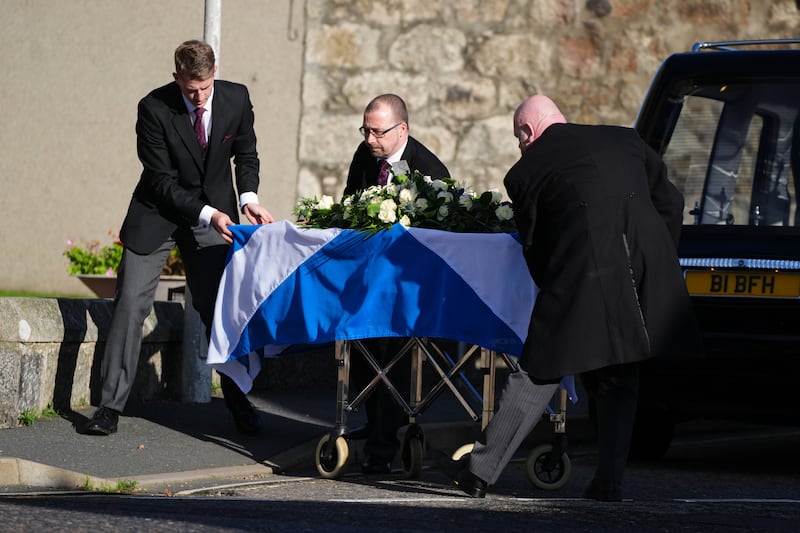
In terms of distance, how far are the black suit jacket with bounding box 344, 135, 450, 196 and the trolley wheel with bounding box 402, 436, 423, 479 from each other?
4.52 ft

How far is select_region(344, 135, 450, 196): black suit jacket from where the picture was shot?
8.39 metres

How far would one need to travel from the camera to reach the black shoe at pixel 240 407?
8.73 m

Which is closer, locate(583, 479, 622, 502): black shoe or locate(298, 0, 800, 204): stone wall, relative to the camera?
locate(583, 479, 622, 502): black shoe

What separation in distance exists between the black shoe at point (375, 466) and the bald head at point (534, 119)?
5.86ft

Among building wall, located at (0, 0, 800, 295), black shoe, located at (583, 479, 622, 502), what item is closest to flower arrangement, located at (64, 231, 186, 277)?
building wall, located at (0, 0, 800, 295)

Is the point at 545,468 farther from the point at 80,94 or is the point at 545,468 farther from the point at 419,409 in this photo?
the point at 80,94

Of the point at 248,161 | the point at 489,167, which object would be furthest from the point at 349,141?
the point at 248,161

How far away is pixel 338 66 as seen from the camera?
48.7 feet

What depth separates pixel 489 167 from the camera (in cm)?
1494

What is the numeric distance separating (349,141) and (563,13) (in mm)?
2294

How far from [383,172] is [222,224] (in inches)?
34.0

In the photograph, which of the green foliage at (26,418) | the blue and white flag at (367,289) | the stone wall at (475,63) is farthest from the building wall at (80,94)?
the blue and white flag at (367,289)

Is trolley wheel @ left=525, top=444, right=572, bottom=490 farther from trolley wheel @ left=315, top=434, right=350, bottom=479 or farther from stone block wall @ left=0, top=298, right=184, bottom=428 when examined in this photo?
stone block wall @ left=0, top=298, right=184, bottom=428

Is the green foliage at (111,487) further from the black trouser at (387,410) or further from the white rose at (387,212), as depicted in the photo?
the white rose at (387,212)
